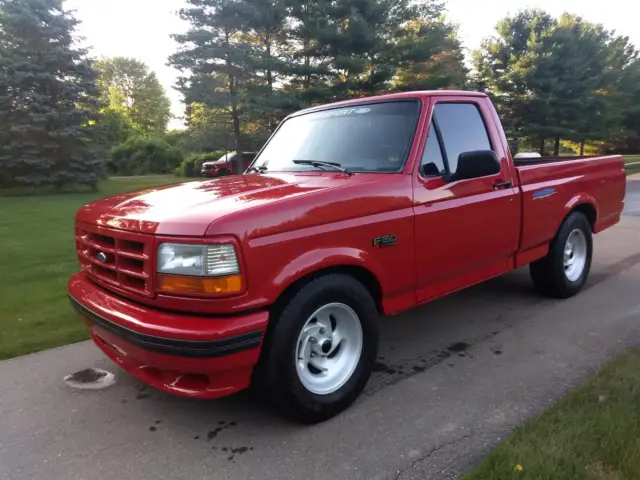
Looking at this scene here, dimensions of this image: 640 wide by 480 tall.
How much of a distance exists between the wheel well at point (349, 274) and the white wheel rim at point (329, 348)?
0.19 meters

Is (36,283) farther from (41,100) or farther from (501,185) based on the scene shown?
(41,100)

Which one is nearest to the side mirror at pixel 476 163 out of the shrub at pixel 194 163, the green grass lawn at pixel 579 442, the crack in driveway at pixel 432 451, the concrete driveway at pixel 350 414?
the concrete driveway at pixel 350 414

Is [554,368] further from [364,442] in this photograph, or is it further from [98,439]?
[98,439]

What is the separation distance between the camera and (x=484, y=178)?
13.0ft

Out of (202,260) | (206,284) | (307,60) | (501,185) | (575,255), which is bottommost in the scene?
(575,255)

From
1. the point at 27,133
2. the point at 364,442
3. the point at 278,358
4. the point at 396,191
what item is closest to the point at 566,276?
the point at 396,191

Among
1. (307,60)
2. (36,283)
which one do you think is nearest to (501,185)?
(36,283)

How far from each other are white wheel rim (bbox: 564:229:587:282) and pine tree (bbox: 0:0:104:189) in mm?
18426

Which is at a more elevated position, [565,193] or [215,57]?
[215,57]

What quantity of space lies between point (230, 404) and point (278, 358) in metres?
0.80

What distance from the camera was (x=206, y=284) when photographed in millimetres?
2514

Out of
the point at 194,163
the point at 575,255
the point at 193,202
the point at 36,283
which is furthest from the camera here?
the point at 194,163

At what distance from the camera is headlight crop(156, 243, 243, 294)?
2502 mm

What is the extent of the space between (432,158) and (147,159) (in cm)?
3907
